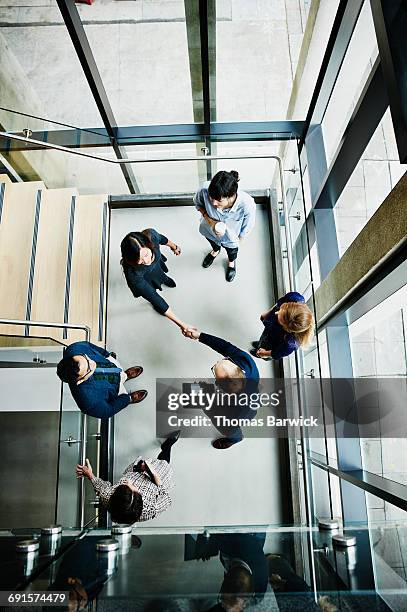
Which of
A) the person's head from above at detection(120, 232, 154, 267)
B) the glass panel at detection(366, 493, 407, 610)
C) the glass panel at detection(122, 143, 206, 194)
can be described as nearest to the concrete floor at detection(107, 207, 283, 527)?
the glass panel at detection(122, 143, 206, 194)

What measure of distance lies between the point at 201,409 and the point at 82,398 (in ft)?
3.01

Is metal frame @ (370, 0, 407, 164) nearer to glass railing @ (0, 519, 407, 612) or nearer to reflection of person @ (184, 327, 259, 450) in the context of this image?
glass railing @ (0, 519, 407, 612)

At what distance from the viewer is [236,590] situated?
1.03 m

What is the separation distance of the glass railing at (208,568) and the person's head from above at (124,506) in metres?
1.00

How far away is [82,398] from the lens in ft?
10.4

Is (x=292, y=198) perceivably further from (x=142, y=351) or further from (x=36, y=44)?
(x=36, y=44)

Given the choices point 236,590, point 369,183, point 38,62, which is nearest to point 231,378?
point 369,183

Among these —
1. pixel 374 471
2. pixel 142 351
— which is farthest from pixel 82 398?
pixel 374 471

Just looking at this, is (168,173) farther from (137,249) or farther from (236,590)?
(236,590)

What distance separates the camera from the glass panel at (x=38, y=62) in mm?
3213

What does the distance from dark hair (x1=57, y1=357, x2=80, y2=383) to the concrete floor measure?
2.68 ft

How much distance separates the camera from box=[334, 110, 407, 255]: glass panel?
7.12 ft

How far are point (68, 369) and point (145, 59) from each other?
7.85ft

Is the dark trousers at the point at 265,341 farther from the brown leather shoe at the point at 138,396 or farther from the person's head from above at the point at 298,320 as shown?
the brown leather shoe at the point at 138,396
